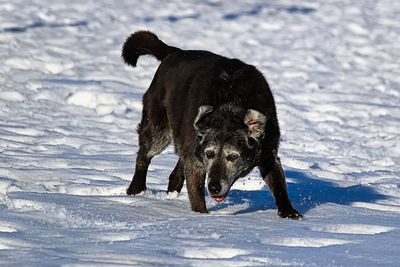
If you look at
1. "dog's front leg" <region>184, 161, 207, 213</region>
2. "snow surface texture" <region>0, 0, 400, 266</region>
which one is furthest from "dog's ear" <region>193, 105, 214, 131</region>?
"snow surface texture" <region>0, 0, 400, 266</region>

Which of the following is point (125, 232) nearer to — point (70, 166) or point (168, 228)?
point (168, 228)

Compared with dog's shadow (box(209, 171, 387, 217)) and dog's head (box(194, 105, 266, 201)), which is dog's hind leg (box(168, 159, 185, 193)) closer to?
dog's shadow (box(209, 171, 387, 217))

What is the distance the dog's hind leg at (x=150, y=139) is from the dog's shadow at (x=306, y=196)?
0.70 meters

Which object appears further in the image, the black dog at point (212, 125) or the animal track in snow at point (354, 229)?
the black dog at point (212, 125)

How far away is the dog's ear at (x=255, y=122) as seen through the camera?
5.17 m

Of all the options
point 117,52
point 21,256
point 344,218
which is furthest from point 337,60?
point 21,256

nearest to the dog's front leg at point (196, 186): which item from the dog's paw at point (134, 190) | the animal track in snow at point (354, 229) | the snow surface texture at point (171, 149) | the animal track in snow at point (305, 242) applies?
the snow surface texture at point (171, 149)

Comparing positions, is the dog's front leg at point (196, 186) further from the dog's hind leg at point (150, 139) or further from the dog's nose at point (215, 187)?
the dog's hind leg at point (150, 139)

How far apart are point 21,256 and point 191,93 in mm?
2531

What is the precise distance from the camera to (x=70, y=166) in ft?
23.4

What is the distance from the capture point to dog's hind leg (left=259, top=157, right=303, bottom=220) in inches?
212

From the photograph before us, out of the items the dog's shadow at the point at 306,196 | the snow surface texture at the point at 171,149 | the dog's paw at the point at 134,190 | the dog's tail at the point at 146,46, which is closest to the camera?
the snow surface texture at the point at 171,149

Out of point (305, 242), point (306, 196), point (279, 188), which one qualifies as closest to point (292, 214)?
point (279, 188)

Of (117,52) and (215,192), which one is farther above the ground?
(117,52)
